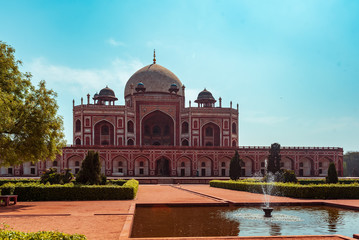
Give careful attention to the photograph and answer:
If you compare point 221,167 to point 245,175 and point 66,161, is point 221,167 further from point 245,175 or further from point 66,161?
point 66,161

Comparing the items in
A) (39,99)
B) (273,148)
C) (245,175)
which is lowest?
(245,175)

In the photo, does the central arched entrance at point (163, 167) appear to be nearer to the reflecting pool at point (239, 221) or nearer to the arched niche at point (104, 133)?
the arched niche at point (104, 133)

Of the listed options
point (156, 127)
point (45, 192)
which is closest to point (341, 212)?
point (45, 192)

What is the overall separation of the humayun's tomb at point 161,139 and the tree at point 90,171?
2226 cm

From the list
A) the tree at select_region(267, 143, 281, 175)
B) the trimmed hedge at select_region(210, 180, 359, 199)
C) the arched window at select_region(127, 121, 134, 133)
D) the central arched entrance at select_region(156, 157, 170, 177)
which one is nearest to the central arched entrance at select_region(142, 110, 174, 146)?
the arched window at select_region(127, 121, 134, 133)

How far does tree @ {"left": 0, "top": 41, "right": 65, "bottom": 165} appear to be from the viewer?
15.4m

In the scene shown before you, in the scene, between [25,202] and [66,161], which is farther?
[66,161]

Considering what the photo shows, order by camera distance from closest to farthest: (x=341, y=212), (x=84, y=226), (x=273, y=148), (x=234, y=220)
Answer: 1. (x=84, y=226)
2. (x=234, y=220)
3. (x=341, y=212)
4. (x=273, y=148)

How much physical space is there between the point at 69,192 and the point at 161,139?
116 feet

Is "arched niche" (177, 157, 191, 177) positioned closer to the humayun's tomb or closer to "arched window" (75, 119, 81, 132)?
the humayun's tomb

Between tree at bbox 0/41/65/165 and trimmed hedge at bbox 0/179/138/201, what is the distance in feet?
4.68

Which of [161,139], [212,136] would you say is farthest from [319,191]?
[161,139]

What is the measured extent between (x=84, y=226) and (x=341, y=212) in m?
8.10

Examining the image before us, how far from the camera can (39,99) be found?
1593cm
